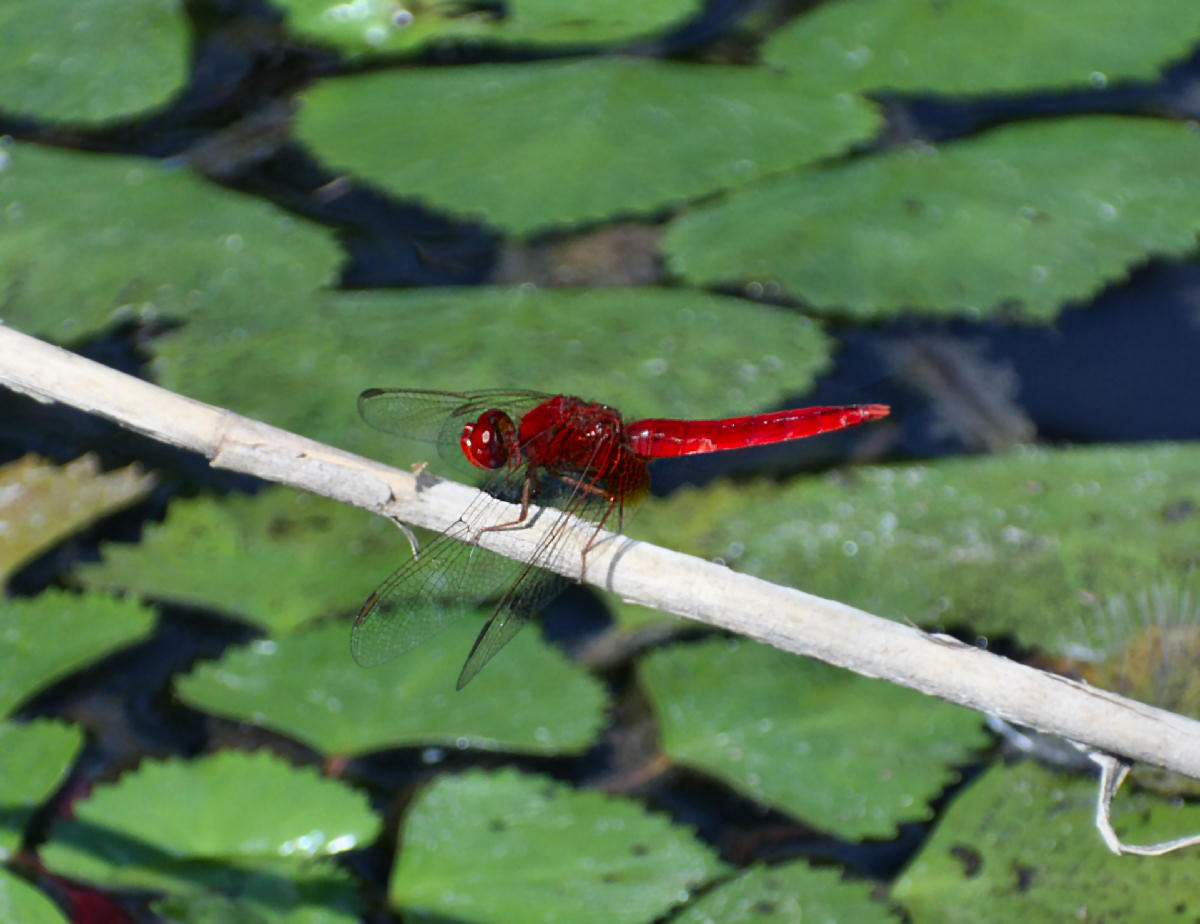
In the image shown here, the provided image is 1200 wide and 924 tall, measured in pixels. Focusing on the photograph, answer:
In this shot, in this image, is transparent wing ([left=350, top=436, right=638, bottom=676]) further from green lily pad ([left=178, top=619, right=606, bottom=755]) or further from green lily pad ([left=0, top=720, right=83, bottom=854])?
green lily pad ([left=0, top=720, right=83, bottom=854])

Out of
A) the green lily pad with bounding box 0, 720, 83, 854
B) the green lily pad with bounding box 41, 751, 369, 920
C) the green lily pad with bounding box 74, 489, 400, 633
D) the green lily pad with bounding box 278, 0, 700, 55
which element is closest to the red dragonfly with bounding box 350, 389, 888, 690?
the green lily pad with bounding box 74, 489, 400, 633

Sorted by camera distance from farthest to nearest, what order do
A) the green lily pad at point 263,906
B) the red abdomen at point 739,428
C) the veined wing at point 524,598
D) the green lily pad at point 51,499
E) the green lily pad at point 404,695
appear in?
1. the green lily pad at point 51,499
2. the red abdomen at point 739,428
3. the green lily pad at point 404,695
4. the green lily pad at point 263,906
5. the veined wing at point 524,598

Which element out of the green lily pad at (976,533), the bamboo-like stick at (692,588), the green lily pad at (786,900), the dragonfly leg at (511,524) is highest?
the bamboo-like stick at (692,588)

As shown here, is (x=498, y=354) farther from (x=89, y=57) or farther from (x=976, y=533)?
(x=89, y=57)

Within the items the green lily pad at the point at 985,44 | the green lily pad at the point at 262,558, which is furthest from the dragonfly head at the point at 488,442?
the green lily pad at the point at 985,44

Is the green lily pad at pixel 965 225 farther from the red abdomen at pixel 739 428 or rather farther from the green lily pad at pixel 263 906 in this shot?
the green lily pad at pixel 263 906

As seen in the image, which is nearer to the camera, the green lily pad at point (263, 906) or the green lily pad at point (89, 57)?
the green lily pad at point (263, 906)

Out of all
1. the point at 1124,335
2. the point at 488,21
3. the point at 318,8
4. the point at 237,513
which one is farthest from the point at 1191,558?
the point at 318,8
